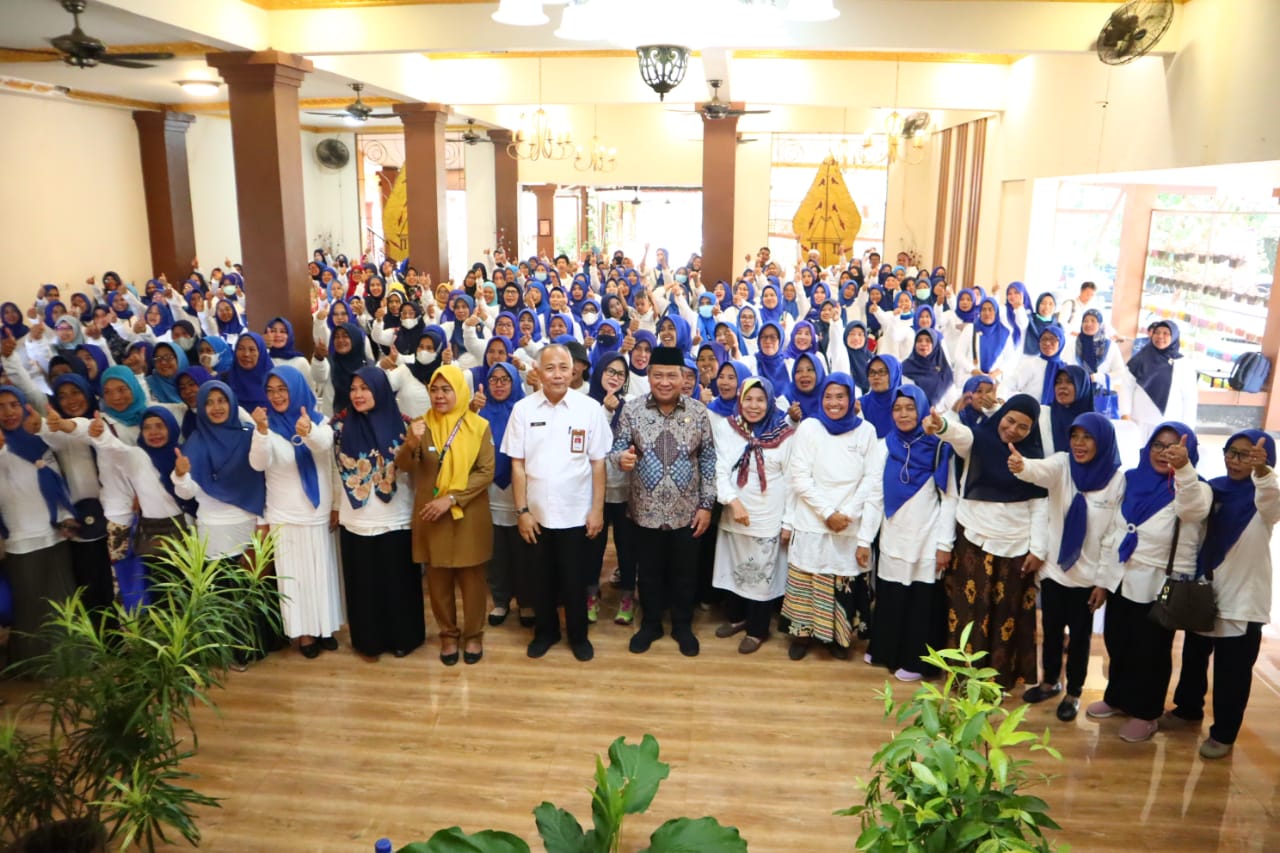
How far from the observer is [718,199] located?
13.0 metres

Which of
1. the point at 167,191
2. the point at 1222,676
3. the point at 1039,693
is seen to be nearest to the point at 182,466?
the point at 1039,693

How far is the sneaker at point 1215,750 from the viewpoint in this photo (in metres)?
3.91

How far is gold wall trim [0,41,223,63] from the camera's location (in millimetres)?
8195

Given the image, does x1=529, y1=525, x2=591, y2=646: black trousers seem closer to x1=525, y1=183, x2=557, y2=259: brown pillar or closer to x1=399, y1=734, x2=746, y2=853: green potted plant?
x1=399, y1=734, x2=746, y2=853: green potted plant

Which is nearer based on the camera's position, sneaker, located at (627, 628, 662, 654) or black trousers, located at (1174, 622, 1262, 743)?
black trousers, located at (1174, 622, 1262, 743)

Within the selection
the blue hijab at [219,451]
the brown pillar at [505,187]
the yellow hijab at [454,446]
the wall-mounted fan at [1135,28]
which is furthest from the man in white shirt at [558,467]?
the brown pillar at [505,187]

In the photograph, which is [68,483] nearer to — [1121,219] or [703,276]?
[703,276]

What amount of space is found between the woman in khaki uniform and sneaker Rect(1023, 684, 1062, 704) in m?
2.64

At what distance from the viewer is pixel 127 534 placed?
14.5 ft

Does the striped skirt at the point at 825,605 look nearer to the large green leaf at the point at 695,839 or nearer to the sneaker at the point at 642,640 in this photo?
the sneaker at the point at 642,640

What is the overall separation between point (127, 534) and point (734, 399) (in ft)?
9.94

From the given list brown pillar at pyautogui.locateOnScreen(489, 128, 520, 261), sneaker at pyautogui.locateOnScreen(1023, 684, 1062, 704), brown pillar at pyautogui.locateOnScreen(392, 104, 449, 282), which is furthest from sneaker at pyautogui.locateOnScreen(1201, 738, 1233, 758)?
brown pillar at pyautogui.locateOnScreen(489, 128, 520, 261)

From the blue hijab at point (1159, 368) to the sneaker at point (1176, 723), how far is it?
12.7ft

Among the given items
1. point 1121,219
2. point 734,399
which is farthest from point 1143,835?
point 1121,219
